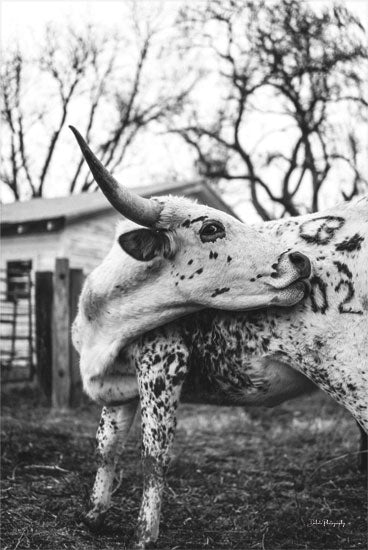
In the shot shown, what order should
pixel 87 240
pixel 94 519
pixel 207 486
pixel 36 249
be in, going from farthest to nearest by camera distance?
pixel 87 240 → pixel 36 249 → pixel 207 486 → pixel 94 519

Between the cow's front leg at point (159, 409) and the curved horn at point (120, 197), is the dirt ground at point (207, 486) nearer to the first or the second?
the cow's front leg at point (159, 409)

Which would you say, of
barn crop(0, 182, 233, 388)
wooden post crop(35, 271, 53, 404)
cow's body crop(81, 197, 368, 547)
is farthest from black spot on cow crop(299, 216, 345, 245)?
barn crop(0, 182, 233, 388)

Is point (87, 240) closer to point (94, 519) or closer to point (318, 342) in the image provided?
point (94, 519)

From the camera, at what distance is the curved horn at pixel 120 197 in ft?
9.59

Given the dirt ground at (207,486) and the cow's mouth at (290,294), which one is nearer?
the cow's mouth at (290,294)

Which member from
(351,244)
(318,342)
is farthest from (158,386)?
(351,244)

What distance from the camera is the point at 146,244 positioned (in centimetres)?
327

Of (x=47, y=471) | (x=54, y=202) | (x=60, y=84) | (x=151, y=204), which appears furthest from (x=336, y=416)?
(x=60, y=84)

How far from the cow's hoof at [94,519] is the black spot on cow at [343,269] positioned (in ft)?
5.90

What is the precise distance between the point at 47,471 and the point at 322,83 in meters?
12.2

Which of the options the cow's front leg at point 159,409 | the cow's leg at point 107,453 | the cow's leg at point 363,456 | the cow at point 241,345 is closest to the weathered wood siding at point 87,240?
the cow's leg at point 363,456

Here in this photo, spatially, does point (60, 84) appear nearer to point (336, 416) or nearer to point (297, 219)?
point (336, 416)

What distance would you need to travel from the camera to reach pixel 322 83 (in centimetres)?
1495

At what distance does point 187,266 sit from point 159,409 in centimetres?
71
